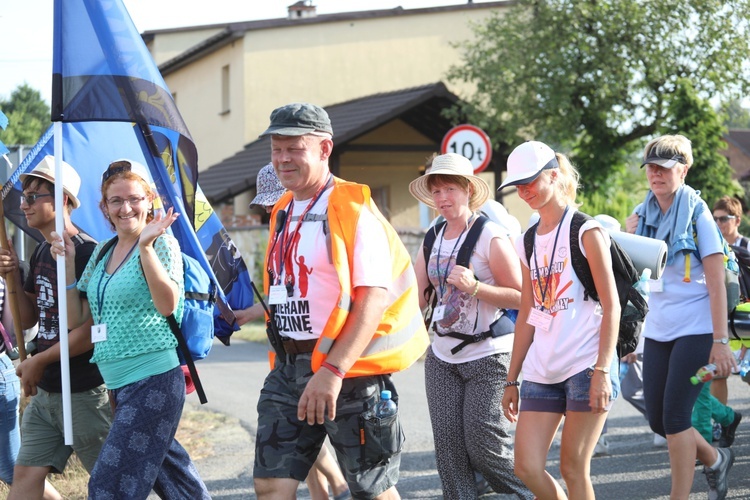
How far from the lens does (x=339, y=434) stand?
3.92 m

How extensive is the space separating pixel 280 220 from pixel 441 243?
141 centimetres

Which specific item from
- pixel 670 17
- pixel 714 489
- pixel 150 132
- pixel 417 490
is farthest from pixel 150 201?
pixel 670 17

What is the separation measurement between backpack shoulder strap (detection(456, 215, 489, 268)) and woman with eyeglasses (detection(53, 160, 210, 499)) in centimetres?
145

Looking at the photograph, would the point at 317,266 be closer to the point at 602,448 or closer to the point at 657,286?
the point at 657,286

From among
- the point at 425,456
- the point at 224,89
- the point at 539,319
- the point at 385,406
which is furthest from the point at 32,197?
the point at 224,89

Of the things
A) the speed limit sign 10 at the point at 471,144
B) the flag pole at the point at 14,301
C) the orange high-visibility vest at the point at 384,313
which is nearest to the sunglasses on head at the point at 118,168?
the flag pole at the point at 14,301

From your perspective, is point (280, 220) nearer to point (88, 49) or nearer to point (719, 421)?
point (88, 49)

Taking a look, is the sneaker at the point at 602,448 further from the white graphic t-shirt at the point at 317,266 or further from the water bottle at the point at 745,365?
the white graphic t-shirt at the point at 317,266

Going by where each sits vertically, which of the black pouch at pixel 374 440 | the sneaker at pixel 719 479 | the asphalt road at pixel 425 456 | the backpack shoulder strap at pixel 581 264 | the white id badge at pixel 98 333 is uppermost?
the backpack shoulder strap at pixel 581 264

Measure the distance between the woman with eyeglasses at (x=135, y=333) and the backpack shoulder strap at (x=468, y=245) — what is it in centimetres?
145

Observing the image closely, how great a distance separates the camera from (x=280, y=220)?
4133 millimetres

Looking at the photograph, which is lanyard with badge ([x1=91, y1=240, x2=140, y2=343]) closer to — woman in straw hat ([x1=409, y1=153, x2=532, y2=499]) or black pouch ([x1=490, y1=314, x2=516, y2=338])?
woman in straw hat ([x1=409, y1=153, x2=532, y2=499])

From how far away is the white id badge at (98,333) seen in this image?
→ 430cm

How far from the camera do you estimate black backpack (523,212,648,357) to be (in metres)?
4.34
